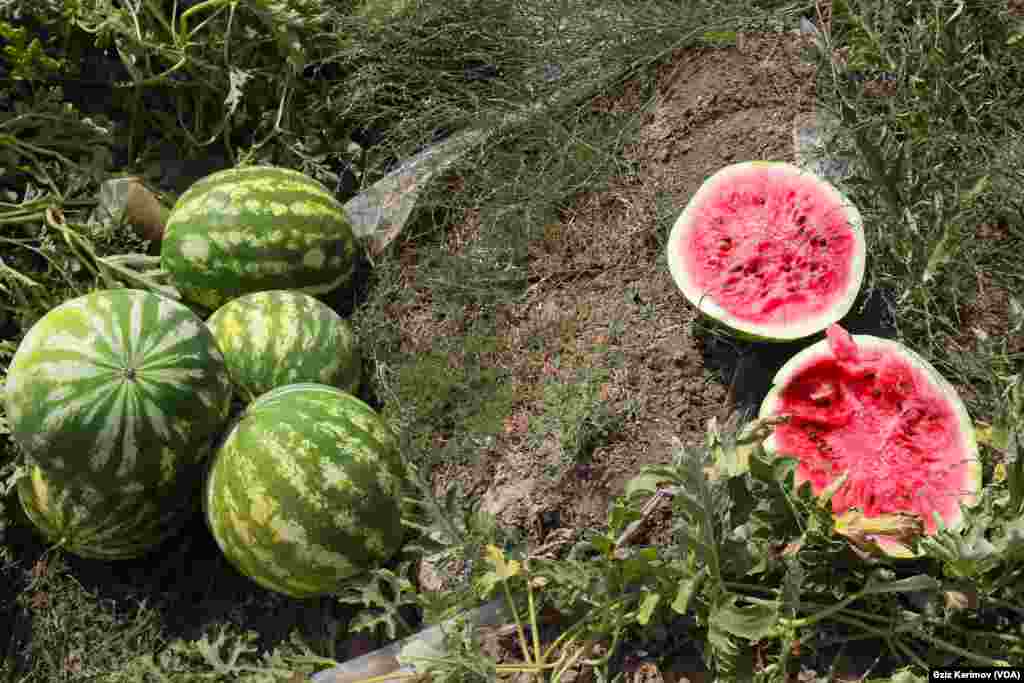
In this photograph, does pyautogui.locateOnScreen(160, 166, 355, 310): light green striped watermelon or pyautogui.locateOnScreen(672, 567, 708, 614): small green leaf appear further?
pyautogui.locateOnScreen(160, 166, 355, 310): light green striped watermelon

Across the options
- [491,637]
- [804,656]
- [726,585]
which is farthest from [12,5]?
[804,656]

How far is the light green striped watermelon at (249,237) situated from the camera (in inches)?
123

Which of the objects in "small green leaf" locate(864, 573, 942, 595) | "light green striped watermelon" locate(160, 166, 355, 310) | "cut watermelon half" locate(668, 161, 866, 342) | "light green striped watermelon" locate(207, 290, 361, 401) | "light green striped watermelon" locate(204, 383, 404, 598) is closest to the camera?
"small green leaf" locate(864, 573, 942, 595)

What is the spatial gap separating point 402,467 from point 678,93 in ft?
5.57

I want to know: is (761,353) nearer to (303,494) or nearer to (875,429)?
(875,429)

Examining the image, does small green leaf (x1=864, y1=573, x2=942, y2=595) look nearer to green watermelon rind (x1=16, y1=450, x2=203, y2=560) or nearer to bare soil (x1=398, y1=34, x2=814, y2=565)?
bare soil (x1=398, y1=34, x2=814, y2=565)

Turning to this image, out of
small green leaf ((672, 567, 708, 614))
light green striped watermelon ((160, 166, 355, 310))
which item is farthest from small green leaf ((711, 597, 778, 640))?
light green striped watermelon ((160, 166, 355, 310))

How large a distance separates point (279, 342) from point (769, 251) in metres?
1.59

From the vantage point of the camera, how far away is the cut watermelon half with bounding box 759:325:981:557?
7.74 feet

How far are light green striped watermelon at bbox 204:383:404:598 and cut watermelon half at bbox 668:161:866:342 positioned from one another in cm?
109

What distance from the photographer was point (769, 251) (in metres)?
2.76

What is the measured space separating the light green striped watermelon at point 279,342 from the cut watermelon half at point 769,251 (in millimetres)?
1176

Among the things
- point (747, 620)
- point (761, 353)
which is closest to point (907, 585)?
point (747, 620)

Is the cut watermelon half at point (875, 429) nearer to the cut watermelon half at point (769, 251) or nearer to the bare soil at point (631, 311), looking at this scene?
the cut watermelon half at point (769, 251)
